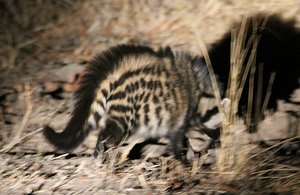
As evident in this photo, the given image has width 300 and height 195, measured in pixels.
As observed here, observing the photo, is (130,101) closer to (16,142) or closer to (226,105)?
(226,105)

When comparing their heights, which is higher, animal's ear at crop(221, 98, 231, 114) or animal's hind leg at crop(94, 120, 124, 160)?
animal's ear at crop(221, 98, 231, 114)

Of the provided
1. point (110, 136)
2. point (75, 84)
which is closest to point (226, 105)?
point (110, 136)

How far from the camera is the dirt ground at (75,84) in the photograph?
13.3 ft

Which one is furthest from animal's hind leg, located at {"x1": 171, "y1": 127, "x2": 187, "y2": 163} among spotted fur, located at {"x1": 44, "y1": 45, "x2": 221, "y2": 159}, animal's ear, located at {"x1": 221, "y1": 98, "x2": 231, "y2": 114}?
animal's ear, located at {"x1": 221, "y1": 98, "x2": 231, "y2": 114}

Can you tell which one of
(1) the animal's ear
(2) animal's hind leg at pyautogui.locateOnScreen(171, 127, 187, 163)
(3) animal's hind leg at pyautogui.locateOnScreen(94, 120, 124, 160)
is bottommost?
(2) animal's hind leg at pyautogui.locateOnScreen(171, 127, 187, 163)

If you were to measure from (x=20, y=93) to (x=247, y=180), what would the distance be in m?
2.80

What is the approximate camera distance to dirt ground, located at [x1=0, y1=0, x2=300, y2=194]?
405 centimetres

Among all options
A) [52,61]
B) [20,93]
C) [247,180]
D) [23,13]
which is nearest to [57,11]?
[23,13]

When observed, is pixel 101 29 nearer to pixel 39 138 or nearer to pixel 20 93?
pixel 20 93

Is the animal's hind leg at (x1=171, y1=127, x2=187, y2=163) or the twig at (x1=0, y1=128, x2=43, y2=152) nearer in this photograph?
the animal's hind leg at (x1=171, y1=127, x2=187, y2=163)

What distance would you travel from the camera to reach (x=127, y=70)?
459 cm

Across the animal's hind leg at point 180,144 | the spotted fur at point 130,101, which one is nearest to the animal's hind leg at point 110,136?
the spotted fur at point 130,101

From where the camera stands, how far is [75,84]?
233 inches

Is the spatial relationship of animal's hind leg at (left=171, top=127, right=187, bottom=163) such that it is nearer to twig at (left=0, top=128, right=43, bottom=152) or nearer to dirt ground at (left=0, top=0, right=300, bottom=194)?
dirt ground at (left=0, top=0, right=300, bottom=194)
